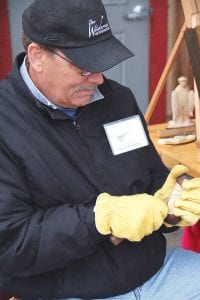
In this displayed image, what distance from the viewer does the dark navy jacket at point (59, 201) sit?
3.45 feet

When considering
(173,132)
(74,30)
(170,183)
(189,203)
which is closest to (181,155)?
(173,132)

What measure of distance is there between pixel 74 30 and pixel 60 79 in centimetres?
12

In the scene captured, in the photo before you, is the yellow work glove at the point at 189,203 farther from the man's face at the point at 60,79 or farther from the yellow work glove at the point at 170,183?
the man's face at the point at 60,79

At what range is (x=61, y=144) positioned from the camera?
1.15 m

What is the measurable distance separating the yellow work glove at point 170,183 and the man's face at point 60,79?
313 millimetres

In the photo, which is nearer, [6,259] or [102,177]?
[6,259]

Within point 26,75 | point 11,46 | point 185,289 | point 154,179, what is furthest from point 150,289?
point 11,46

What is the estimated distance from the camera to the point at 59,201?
1151 millimetres

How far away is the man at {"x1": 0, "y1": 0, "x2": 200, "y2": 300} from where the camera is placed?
1.05m

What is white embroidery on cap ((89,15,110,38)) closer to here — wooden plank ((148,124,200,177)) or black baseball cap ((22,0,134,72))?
black baseball cap ((22,0,134,72))

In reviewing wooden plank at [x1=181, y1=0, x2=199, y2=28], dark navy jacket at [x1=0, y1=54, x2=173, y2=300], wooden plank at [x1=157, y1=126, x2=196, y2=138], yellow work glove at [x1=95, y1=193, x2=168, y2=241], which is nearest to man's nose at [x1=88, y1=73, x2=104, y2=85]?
dark navy jacket at [x1=0, y1=54, x2=173, y2=300]

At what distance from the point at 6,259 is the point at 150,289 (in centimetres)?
40

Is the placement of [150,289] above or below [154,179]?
below

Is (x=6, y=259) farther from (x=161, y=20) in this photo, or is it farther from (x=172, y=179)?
(x=161, y=20)
